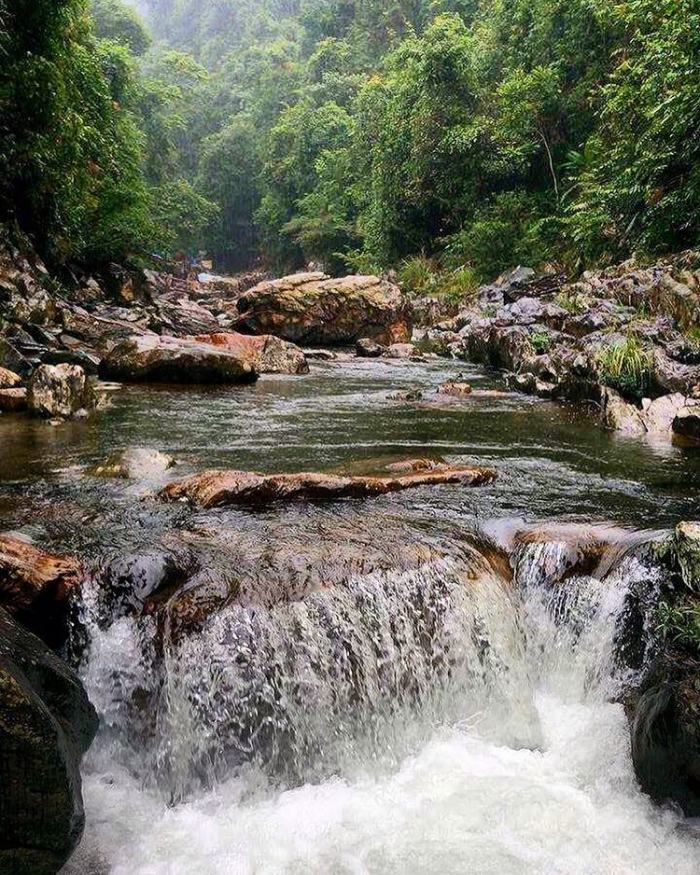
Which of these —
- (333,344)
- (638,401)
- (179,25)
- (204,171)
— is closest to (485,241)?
(333,344)

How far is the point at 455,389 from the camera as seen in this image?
35.4 ft

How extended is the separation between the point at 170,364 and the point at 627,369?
6.99 m

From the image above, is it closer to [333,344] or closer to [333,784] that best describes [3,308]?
[333,344]

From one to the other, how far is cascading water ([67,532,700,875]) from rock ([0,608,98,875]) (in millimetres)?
288

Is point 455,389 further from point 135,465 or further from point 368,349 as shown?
point 135,465

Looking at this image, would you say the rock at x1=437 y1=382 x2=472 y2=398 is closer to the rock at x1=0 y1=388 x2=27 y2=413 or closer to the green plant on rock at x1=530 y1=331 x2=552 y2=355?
the green plant on rock at x1=530 y1=331 x2=552 y2=355

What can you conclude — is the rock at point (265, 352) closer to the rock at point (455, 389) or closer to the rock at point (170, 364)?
the rock at point (170, 364)

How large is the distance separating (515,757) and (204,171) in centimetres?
5263

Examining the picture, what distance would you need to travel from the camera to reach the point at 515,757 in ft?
12.0

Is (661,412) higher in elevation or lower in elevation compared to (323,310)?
lower

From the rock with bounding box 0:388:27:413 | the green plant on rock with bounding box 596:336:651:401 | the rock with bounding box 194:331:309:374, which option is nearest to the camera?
the rock with bounding box 0:388:27:413

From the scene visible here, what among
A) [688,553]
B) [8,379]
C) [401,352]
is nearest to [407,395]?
[8,379]

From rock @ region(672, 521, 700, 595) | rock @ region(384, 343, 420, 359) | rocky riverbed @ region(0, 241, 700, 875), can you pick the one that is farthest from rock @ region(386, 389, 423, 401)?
rock @ region(672, 521, 700, 595)

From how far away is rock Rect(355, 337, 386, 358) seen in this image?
1609 centimetres
